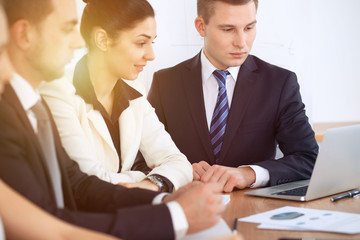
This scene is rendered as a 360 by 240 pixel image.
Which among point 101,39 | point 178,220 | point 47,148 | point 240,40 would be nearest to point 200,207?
point 178,220

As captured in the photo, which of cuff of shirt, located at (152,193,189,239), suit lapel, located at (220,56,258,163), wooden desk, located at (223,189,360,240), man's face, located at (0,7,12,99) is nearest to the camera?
man's face, located at (0,7,12,99)

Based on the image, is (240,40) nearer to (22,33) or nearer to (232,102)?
(232,102)

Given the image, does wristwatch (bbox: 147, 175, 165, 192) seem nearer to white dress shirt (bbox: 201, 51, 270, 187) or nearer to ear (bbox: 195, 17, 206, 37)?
white dress shirt (bbox: 201, 51, 270, 187)

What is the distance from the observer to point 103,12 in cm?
165

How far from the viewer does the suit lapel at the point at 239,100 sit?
2.28m

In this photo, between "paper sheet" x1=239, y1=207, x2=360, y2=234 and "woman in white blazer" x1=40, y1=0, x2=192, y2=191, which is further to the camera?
"woman in white blazer" x1=40, y1=0, x2=192, y2=191

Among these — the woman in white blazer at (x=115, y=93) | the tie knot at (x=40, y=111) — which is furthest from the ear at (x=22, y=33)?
the woman in white blazer at (x=115, y=93)

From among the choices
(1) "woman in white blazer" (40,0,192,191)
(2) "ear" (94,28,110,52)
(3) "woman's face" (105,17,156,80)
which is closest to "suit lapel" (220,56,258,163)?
(1) "woman in white blazer" (40,0,192,191)

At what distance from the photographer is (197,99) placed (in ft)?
7.88

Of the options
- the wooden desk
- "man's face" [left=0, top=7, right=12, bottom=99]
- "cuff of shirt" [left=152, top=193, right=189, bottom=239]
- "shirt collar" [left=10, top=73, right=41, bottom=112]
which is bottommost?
the wooden desk

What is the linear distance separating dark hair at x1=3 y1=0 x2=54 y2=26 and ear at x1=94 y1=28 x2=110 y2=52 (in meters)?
0.66

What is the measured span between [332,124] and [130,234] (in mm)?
2838

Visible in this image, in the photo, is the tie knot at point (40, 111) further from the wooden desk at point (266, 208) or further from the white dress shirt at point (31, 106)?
the wooden desk at point (266, 208)

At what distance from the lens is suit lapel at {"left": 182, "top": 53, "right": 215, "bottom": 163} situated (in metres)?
2.32
